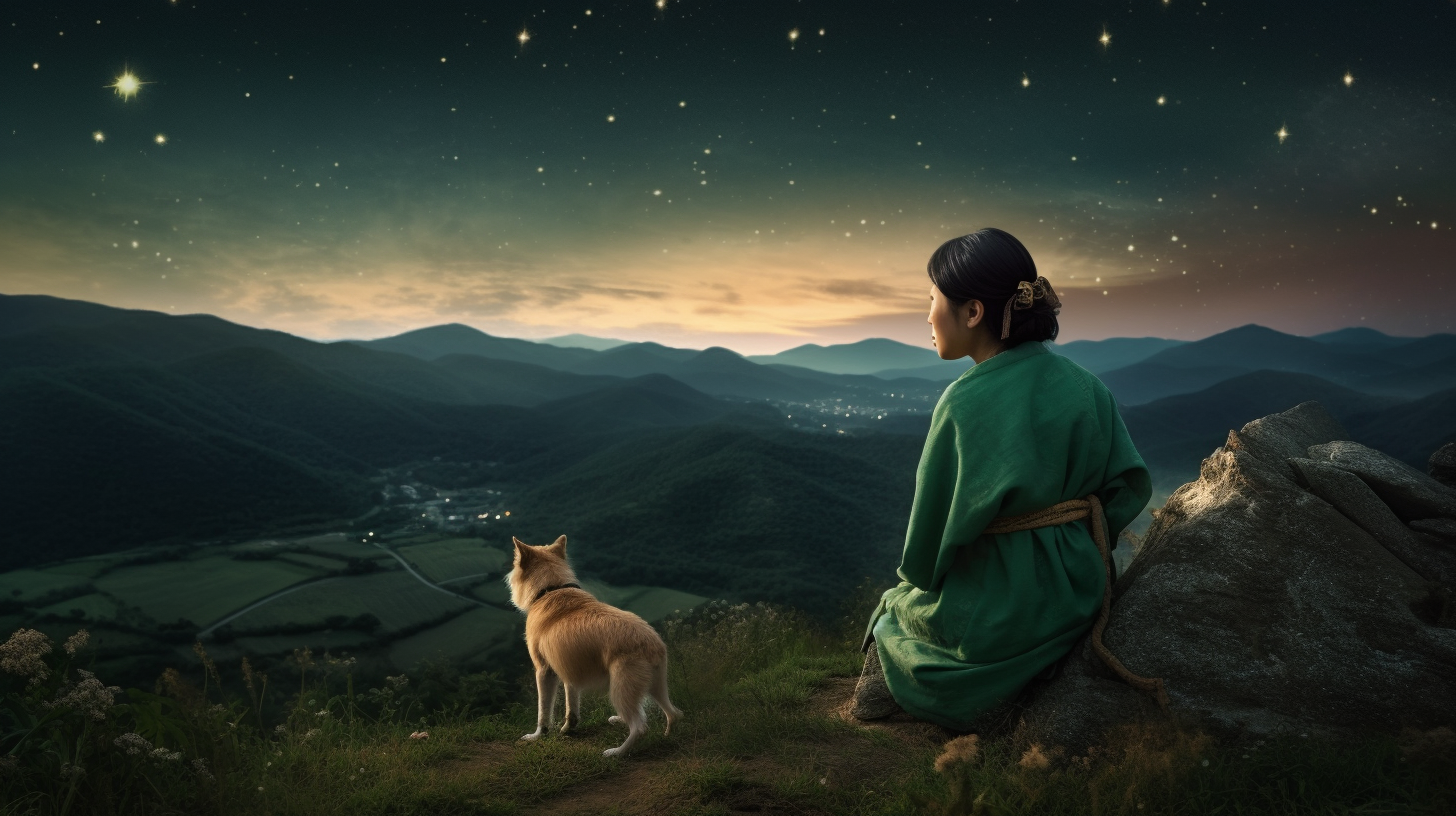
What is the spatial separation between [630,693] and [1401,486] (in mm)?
4550

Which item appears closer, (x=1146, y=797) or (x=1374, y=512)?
(x=1146, y=797)

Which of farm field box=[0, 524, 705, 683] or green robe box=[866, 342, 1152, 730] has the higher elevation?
green robe box=[866, 342, 1152, 730]

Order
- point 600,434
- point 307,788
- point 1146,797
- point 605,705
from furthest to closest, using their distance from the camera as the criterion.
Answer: point 600,434
point 605,705
point 307,788
point 1146,797

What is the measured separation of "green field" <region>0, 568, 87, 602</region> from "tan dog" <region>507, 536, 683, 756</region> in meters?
66.4

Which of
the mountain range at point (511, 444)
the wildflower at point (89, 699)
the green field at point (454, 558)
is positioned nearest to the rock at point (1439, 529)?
the wildflower at point (89, 699)

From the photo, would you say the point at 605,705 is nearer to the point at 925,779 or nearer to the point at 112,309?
the point at 925,779

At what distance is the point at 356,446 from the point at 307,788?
122 metres

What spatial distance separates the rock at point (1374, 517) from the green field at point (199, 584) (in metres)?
61.5

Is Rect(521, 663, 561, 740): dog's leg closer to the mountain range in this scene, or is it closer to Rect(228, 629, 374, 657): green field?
the mountain range

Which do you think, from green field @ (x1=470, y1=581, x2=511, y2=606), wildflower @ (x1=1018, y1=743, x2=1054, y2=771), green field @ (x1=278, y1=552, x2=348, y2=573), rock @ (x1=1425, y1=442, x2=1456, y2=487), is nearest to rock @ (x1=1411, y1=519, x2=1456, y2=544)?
rock @ (x1=1425, y1=442, x2=1456, y2=487)

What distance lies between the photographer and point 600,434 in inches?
4850

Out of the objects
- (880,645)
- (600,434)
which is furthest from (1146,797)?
(600,434)

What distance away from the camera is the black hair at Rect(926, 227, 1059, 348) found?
3439 mm

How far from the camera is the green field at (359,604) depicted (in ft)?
157
